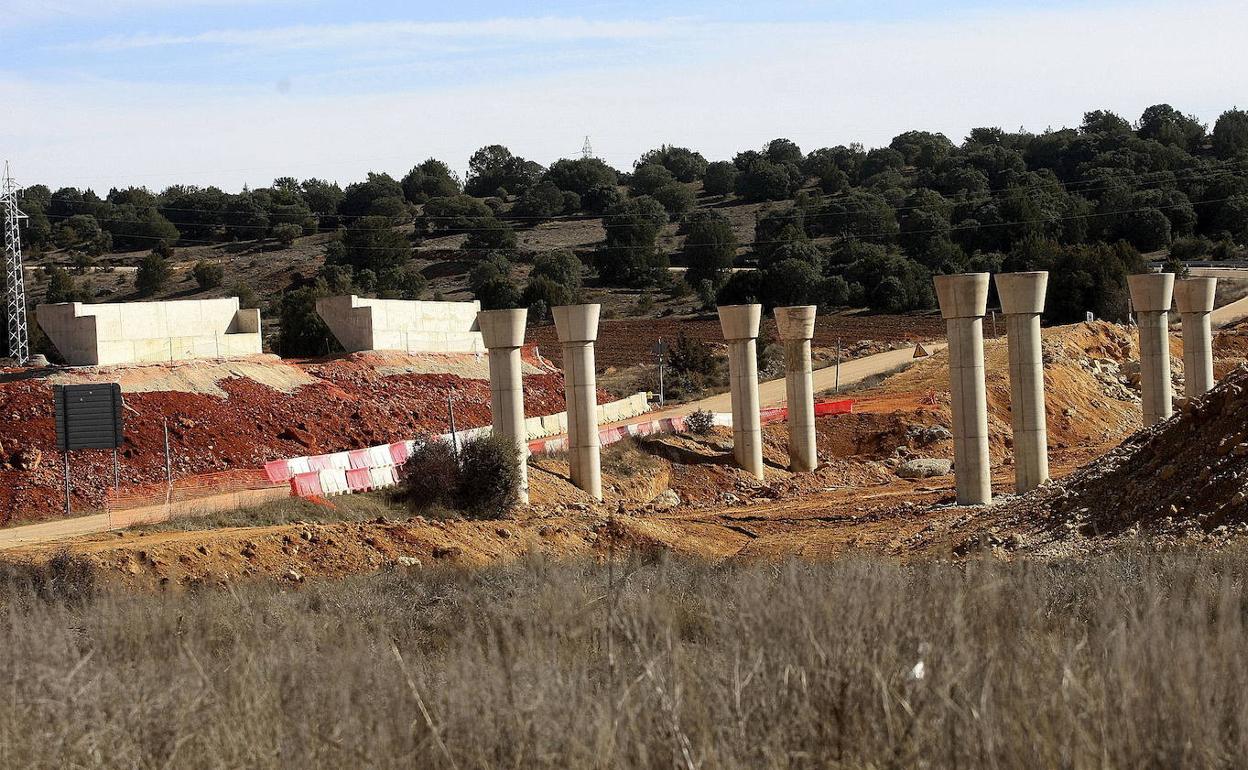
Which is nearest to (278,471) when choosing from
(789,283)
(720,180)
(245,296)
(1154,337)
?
(1154,337)

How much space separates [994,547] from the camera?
76.8ft

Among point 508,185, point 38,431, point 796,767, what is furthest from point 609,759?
point 508,185

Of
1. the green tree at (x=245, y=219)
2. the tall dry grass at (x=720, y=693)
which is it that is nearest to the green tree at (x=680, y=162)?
the green tree at (x=245, y=219)

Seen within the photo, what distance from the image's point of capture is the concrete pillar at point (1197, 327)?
41.7 meters

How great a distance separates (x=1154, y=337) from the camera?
135 feet

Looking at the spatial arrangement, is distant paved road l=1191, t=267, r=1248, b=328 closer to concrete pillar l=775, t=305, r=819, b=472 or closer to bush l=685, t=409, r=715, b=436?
concrete pillar l=775, t=305, r=819, b=472

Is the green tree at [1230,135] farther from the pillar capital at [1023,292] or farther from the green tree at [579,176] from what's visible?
the pillar capital at [1023,292]

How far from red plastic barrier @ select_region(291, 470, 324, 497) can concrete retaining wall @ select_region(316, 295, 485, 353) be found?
25975mm

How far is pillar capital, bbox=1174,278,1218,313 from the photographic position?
1641 inches

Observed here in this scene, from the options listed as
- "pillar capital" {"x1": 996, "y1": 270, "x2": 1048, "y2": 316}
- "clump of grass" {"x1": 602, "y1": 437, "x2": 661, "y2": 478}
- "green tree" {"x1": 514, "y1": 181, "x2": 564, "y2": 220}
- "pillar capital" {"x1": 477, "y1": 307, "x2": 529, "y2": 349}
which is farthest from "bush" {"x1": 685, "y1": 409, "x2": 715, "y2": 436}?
"green tree" {"x1": 514, "y1": 181, "x2": 564, "y2": 220}

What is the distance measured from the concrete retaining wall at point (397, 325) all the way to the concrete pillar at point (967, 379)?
102ft

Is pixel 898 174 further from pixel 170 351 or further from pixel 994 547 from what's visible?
pixel 994 547

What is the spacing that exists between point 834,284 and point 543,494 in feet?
203

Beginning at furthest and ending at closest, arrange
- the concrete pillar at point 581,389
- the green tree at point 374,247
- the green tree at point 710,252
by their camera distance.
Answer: the green tree at point 374,247 → the green tree at point 710,252 → the concrete pillar at point 581,389
